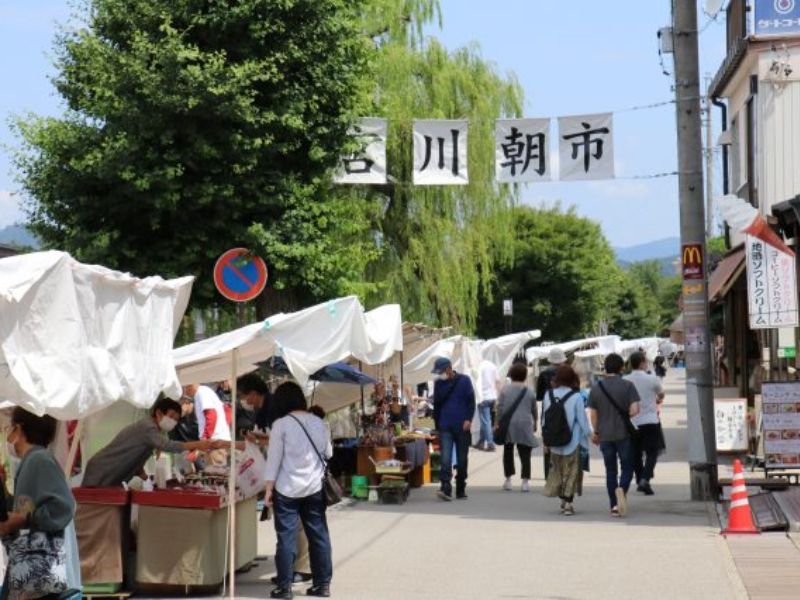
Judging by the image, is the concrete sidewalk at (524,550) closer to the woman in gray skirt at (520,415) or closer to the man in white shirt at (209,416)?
the woman in gray skirt at (520,415)

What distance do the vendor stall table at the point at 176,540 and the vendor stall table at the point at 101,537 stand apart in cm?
17

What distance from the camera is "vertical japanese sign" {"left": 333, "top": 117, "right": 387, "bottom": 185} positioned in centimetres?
2482

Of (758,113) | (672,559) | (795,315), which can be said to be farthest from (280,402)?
(758,113)

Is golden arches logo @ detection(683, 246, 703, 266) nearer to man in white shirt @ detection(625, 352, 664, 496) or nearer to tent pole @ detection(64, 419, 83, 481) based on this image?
man in white shirt @ detection(625, 352, 664, 496)

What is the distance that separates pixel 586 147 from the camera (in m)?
21.8

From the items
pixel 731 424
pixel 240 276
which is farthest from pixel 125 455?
pixel 731 424

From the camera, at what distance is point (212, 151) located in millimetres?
23828

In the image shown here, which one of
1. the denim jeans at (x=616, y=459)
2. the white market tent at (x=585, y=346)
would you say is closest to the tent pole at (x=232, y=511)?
the denim jeans at (x=616, y=459)

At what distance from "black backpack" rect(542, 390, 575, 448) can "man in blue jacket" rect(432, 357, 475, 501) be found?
238cm

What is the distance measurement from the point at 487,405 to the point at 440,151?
8780mm

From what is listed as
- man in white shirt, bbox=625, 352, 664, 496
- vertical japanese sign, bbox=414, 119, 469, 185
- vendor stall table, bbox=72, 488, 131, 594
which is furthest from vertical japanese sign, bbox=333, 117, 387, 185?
vendor stall table, bbox=72, 488, 131, 594

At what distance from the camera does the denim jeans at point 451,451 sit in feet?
64.2

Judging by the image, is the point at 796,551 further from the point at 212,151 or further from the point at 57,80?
the point at 57,80

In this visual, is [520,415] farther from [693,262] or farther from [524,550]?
[524,550]
